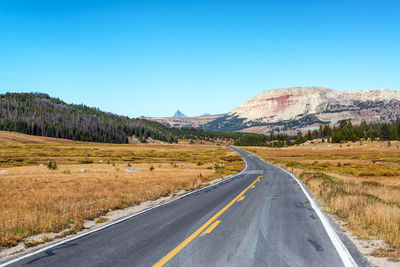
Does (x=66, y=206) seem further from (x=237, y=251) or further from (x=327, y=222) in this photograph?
(x=327, y=222)

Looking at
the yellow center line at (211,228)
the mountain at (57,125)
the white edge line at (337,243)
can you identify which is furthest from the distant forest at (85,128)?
the yellow center line at (211,228)

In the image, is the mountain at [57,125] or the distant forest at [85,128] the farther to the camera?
the mountain at [57,125]

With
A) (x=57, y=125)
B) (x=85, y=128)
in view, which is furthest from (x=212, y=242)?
(x=57, y=125)

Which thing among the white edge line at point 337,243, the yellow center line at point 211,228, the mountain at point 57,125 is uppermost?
the mountain at point 57,125

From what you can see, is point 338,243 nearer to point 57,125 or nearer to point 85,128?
point 85,128

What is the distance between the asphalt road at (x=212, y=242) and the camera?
611 centimetres

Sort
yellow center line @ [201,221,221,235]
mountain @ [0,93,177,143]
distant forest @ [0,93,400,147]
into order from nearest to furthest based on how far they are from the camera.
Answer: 1. yellow center line @ [201,221,221,235]
2. distant forest @ [0,93,400,147]
3. mountain @ [0,93,177,143]

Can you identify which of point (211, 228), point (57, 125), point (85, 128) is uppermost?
point (57, 125)

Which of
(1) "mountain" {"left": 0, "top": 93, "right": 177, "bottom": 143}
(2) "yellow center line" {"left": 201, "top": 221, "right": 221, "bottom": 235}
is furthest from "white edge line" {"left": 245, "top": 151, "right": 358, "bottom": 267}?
(1) "mountain" {"left": 0, "top": 93, "right": 177, "bottom": 143}

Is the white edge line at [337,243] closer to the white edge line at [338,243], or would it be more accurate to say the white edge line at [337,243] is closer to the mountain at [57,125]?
the white edge line at [338,243]

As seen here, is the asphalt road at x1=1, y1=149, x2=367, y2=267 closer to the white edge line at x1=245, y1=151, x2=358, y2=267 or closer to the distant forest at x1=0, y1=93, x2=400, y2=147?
the white edge line at x1=245, y1=151, x2=358, y2=267

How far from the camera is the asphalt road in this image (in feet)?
20.0

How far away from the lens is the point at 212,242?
24.1ft

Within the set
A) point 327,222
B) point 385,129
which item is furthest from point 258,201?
point 385,129
